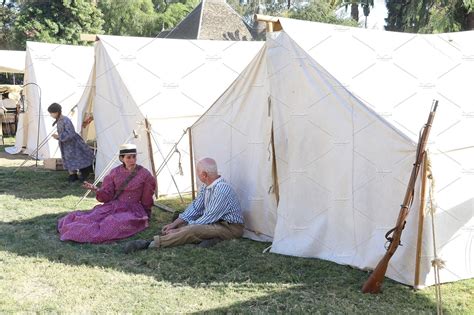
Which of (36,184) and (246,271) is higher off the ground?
(246,271)

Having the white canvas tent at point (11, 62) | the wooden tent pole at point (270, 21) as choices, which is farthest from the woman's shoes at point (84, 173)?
the white canvas tent at point (11, 62)

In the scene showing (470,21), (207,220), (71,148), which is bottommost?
(207,220)

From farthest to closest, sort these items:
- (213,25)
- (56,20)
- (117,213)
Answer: (56,20)
(213,25)
(117,213)

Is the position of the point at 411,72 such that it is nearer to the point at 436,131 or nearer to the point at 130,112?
the point at 436,131

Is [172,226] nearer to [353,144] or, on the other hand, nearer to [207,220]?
[207,220]

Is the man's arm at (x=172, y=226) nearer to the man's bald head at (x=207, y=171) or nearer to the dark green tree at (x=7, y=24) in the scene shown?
the man's bald head at (x=207, y=171)

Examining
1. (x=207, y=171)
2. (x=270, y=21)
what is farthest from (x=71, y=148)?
(x=270, y=21)

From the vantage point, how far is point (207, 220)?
15.9 feet

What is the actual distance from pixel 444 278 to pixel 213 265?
178 cm

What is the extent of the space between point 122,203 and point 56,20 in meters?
19.2

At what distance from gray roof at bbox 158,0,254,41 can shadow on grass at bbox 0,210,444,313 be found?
13.8 m

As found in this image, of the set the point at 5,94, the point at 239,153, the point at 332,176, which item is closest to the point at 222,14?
the point at 5,94

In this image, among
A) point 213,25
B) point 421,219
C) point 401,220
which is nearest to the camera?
point 401,220

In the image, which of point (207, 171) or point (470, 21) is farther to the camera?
point (470, 21)
